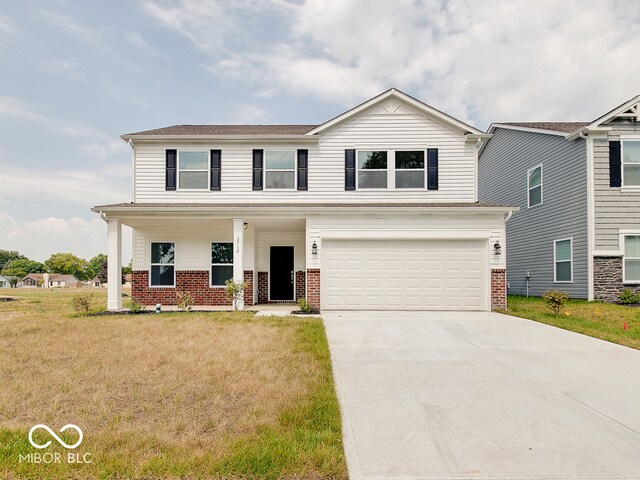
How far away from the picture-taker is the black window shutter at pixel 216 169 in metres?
14.3

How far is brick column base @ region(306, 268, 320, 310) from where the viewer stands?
12516 millimetres

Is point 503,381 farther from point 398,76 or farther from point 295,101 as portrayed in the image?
point 295,101

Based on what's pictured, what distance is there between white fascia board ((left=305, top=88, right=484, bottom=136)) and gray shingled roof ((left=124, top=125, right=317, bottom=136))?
1.18 m

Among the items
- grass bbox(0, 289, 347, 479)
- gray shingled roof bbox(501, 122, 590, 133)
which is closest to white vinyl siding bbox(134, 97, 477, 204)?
gray shingled roof bbox(501, 122, 590, 133)

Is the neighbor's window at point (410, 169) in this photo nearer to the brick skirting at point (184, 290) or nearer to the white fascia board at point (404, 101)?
the white fascia board at point (404, 101)

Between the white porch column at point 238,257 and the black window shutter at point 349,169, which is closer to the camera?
the white porch column at point 238,257

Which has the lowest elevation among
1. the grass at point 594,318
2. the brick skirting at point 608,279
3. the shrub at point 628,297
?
the grass at point 594,318

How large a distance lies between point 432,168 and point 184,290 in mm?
9769

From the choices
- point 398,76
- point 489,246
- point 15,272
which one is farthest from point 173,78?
point 15,272

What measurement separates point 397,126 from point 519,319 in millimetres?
7546

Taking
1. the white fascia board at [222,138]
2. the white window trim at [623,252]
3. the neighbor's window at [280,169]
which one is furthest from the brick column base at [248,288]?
the white window trim at [623,252]

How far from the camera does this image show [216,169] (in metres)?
14.3

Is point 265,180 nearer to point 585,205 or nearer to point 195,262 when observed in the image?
point 195,262

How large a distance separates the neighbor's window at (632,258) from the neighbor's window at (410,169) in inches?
291
